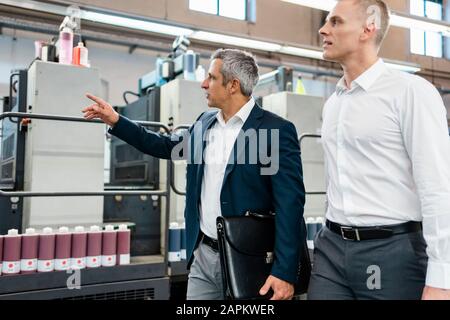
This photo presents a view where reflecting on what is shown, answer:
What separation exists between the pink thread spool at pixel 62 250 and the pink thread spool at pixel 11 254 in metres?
0.19

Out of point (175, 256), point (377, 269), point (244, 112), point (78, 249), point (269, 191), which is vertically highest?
point (244, 112)

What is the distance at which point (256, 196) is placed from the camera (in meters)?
1.37

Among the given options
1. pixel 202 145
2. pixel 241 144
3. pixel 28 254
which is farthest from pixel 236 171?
pixel 28 254

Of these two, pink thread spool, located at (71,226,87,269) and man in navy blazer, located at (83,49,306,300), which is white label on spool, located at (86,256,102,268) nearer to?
pink thread spool, located at (71,226,87,269)

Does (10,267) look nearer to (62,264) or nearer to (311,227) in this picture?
(62,264)

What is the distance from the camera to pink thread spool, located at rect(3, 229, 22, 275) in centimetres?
201

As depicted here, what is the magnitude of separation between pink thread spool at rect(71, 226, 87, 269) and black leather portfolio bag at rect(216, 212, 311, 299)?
121 centimetres

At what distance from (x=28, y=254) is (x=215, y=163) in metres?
1.25

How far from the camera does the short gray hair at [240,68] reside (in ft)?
4.81

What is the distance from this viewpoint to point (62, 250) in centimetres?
214

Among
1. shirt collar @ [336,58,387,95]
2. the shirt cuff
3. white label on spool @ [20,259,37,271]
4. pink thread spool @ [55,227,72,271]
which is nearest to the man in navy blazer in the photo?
shirt collar @ [336,58,387,95]

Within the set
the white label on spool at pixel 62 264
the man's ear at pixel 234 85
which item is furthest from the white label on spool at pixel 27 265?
the man's ear at pixel 234 85

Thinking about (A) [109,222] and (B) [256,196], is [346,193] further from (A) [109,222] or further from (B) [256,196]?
(A) [109,222]
